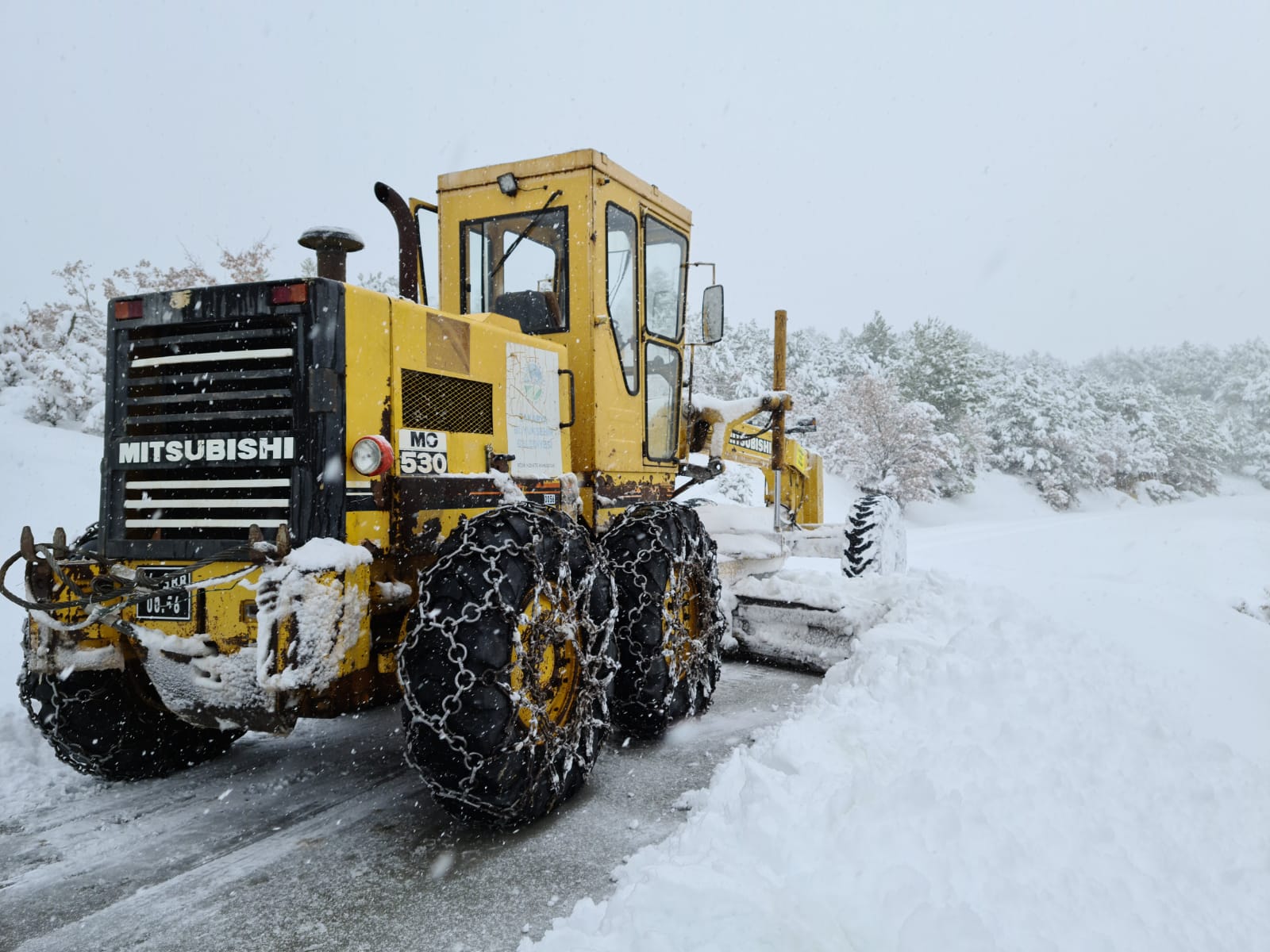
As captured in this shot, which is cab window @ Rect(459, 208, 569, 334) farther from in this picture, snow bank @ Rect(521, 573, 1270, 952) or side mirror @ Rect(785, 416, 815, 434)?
side mirror @ Rect(785, 416, 815, 434)

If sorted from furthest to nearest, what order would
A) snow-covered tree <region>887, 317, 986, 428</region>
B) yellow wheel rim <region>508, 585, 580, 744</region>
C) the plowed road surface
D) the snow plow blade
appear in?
1. snow-covered tree <region>887, 317, 986, 428</region>
2. the snow plow blade
3. yellow wheel rim <region>508, 585, 580, 744</region>
4. the plowed road surface

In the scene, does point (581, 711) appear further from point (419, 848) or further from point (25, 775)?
point (25, 775)

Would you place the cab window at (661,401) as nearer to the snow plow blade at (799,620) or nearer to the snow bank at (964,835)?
the snow plow blade at (799,620)

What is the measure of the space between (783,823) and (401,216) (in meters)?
3.38

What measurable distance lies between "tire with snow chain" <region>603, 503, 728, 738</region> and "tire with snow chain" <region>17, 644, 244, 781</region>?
212 centimetres

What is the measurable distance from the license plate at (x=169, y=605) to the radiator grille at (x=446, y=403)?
3.42 feet

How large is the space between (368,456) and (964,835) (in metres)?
2.53

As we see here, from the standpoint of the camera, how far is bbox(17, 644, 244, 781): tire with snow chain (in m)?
3.78

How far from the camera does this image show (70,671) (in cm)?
356

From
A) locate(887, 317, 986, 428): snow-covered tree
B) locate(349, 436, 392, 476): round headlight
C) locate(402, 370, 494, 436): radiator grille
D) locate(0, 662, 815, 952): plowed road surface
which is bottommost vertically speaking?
locate(0, 662, 815, 952): plowed road surface

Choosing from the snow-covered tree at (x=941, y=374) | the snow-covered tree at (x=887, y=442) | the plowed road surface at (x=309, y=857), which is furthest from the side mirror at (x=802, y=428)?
the snow-covered tree at (x=941, y=374)

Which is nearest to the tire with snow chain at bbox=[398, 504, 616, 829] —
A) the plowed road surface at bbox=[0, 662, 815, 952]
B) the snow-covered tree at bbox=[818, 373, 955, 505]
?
the plowed road surface at bbox=[0, 662, 815, 952]

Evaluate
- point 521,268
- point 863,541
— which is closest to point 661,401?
point 521,268

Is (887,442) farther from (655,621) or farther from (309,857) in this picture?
→ (309,857)
